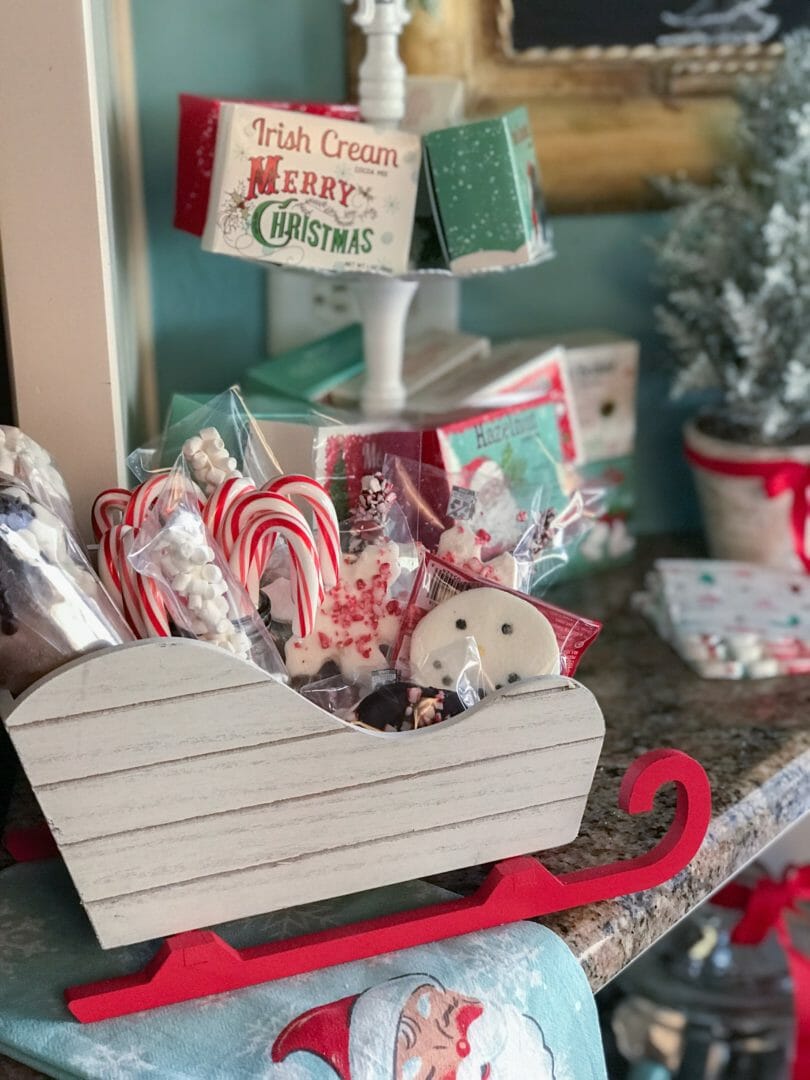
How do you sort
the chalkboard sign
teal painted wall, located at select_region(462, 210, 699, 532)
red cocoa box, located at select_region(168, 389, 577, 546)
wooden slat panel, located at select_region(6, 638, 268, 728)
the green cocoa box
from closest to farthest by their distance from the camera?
wooden slat panel, located at select_region(6, 638, 268, 728) → red cocoa box, located at select_region(168, 389, 577, 546) → the green cocoa box → the chalkboard sign → teal painted wall, located at select_region(462, 210, 699, 532)

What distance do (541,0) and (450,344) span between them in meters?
0.35

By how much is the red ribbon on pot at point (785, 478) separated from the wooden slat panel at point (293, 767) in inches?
23.0

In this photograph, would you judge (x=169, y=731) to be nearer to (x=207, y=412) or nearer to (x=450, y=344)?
(x=207, y=412)

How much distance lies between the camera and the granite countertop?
0.77 metres

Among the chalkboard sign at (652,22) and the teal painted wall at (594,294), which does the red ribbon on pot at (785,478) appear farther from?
the chalkboard sign at (652,22)

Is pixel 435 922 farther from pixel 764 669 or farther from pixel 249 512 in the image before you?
pixel 764 669

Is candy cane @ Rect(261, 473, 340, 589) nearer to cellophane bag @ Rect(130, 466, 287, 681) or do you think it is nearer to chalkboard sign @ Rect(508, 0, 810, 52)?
cellophane bag @ Rect(130, 466, 287, 681)

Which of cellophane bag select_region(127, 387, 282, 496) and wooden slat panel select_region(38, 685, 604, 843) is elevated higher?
cellophane bag select_region(127, 387, 282, 496)

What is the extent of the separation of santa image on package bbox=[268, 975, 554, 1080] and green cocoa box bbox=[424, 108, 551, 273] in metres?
0.57

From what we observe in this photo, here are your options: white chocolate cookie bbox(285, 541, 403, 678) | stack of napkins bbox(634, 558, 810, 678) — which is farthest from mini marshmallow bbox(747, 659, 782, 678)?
white chocolate cookie bbox(285, 541, 403, 678)

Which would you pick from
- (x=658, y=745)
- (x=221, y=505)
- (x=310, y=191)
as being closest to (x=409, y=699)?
(x=221, y=505)

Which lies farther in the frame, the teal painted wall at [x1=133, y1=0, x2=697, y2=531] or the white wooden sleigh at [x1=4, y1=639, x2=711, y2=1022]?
the teal painted wall at [x1=133, y1=0, x2=697, y2=531]

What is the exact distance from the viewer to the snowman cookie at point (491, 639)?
73 cm

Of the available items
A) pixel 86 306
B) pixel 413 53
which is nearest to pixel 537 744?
pixel 86 306
